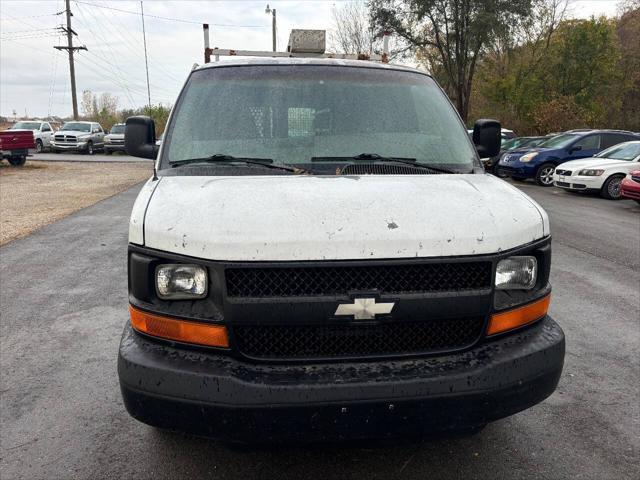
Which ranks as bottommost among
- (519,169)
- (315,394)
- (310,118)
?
(519,169)

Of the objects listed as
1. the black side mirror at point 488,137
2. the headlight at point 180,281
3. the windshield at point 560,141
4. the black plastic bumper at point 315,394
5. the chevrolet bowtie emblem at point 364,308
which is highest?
the black side mirror at point 488,137

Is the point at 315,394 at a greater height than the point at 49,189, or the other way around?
the point at 315,394

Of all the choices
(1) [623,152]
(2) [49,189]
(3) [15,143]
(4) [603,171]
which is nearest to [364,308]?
(4) [603,171]

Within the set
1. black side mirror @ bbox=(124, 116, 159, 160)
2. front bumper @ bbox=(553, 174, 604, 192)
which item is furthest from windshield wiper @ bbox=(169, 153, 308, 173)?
front bumper @ bbox=(553, 174, 604, 192)

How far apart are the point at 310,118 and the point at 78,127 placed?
34.6 m

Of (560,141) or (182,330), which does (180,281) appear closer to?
(182,330)

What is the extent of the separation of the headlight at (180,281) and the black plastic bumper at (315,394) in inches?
9.2

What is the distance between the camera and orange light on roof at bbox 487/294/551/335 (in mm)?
2361

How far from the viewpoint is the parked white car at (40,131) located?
1302 inches

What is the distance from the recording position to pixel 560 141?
685 inches

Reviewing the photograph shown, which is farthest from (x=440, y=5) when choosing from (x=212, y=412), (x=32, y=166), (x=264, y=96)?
(x=212, y=412)

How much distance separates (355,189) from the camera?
8.39ft

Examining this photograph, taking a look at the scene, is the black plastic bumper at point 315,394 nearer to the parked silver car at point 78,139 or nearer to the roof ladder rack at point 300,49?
the roof ladder rack at point 300,49

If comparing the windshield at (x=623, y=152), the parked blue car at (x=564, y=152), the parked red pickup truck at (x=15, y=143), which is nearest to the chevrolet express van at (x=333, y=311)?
the windshield at (x=623, y=152)
